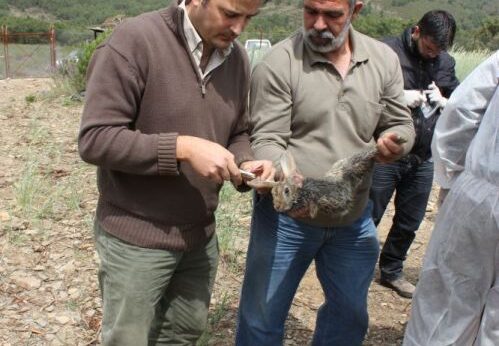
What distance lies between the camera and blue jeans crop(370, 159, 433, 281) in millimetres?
3352

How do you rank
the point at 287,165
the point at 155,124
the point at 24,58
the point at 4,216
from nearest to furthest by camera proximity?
the point at 155,124
the point at 287,165
the point at 4,216
the point at 24,58

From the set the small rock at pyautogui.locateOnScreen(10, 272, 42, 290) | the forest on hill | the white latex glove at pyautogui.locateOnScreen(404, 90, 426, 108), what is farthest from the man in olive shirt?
the forest on hill

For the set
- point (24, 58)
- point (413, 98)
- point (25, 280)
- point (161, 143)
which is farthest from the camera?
point (24, 58)

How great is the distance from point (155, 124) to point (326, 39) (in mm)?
705

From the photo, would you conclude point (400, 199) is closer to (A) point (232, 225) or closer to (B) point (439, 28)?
(B) point (439, 28)

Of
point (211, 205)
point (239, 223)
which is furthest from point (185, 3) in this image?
point (239, 223)

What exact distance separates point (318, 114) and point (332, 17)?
343 millimetres

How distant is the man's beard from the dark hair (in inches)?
51.5

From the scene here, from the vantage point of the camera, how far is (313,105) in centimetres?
207

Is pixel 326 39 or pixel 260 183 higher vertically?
pixel 326 39

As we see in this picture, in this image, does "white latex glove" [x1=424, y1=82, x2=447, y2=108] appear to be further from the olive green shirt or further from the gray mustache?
the gray mustache

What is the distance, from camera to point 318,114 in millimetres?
2074

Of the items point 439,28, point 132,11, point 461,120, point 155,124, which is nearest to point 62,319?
point 155,124

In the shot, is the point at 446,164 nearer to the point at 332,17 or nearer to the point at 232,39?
the point at 332,17
